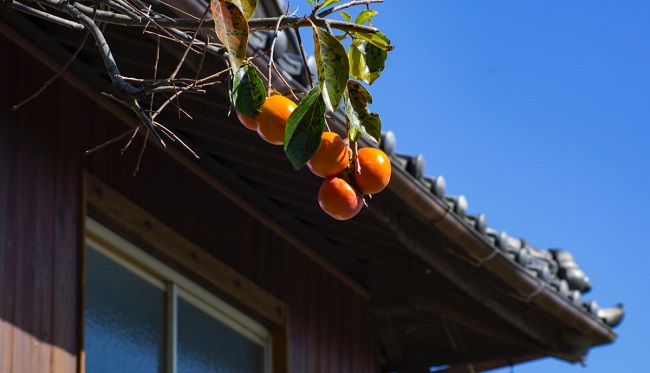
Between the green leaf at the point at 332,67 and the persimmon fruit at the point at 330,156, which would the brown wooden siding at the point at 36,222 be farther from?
the green leaf at the point at 332,67

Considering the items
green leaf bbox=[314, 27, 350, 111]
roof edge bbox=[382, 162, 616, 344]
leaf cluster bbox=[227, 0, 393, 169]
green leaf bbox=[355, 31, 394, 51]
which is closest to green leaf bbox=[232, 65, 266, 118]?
leaf cluster bbox=[227, 0, 393, 169]

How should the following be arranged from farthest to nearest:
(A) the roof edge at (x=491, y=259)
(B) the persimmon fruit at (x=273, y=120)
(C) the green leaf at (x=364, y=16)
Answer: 1. (A) the roof edge at (x=491, y=259)
2. (C) the green leaf at (x=364, y=16)
3. (B) the persimmon fruit at (x=273, y=120)

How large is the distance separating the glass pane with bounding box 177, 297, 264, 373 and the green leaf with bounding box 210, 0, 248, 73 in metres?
3.42

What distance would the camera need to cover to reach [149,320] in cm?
561

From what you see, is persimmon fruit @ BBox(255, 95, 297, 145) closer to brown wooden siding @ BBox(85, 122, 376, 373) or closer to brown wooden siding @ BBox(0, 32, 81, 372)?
brown wooden siding @ BBox(0, 32, 81, 372)

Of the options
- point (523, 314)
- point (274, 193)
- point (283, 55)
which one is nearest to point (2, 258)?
point (283, 55)

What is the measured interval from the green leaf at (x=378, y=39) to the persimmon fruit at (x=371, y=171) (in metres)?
0.21

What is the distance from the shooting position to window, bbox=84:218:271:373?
17.4 ft

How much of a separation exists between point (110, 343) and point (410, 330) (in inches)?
114

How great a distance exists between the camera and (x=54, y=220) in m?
5.05

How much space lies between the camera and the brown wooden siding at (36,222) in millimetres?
4738

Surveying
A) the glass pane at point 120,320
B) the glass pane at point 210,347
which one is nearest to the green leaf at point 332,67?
the glass pane at point 120,320

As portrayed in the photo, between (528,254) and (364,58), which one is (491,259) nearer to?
(528,254)

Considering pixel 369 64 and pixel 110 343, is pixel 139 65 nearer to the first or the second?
pixel 110 343
